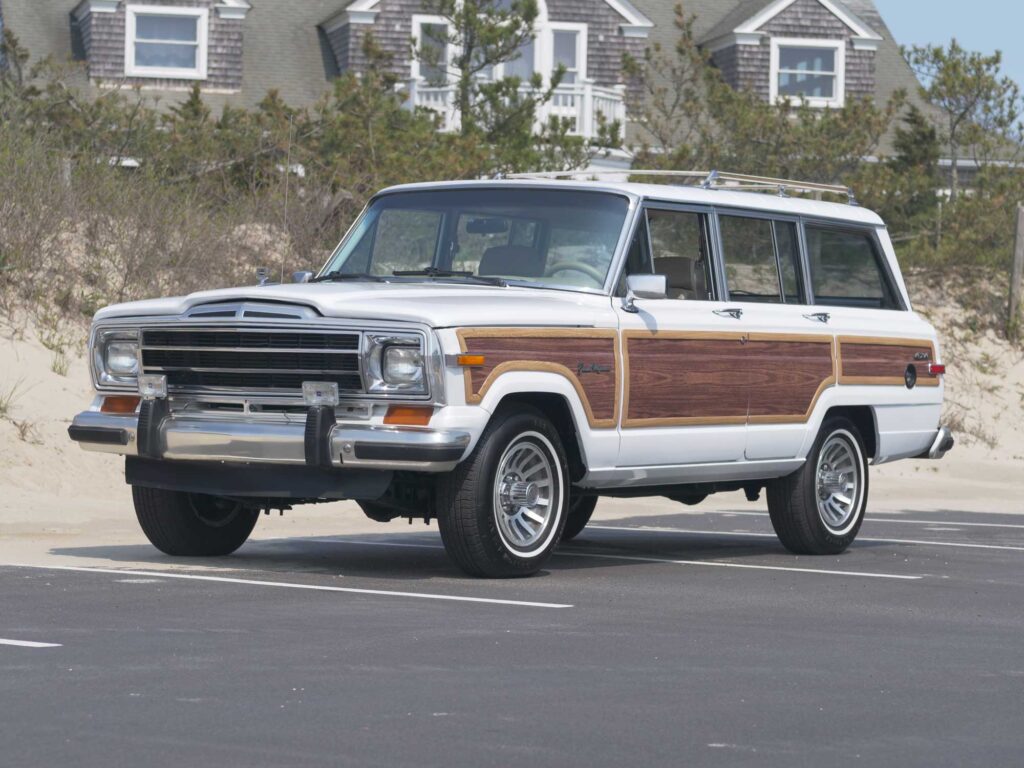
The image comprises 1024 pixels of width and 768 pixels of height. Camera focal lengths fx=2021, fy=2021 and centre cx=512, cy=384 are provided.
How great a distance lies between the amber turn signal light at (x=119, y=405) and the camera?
11.0m

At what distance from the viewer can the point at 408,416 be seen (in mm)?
10031

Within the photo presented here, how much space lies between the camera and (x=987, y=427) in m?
25.6

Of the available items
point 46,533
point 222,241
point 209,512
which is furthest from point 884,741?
point 222,241

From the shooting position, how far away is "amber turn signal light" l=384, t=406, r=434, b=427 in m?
9.98

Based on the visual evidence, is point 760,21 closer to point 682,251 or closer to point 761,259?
point 761,259

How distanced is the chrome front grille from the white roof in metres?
1.98

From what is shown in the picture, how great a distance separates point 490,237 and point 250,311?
1.82 m

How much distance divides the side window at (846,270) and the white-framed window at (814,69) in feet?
85.6

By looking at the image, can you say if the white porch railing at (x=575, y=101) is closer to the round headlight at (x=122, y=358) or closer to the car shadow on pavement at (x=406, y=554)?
the car shadow on pavement at (x=406, y=554)

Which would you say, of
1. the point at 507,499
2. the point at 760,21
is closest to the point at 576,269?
the point at 507,499

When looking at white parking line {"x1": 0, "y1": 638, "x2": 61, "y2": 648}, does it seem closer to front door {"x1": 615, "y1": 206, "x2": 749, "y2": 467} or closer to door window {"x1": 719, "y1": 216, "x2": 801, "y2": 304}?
front door {"x1": 615, "y1": 206, "x2": 749, "y2": 467}

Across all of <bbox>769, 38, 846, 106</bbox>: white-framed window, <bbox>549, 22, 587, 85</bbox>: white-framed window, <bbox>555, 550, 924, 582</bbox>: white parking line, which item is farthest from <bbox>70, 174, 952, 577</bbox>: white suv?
<bbox>769, 38, 846, 106</bbox>: white-framed window

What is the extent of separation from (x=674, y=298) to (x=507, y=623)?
3.44 meters

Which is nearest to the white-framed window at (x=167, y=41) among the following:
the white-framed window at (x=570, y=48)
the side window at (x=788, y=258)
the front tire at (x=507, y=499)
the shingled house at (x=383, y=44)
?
the shingled house at (x=383, y=44)
